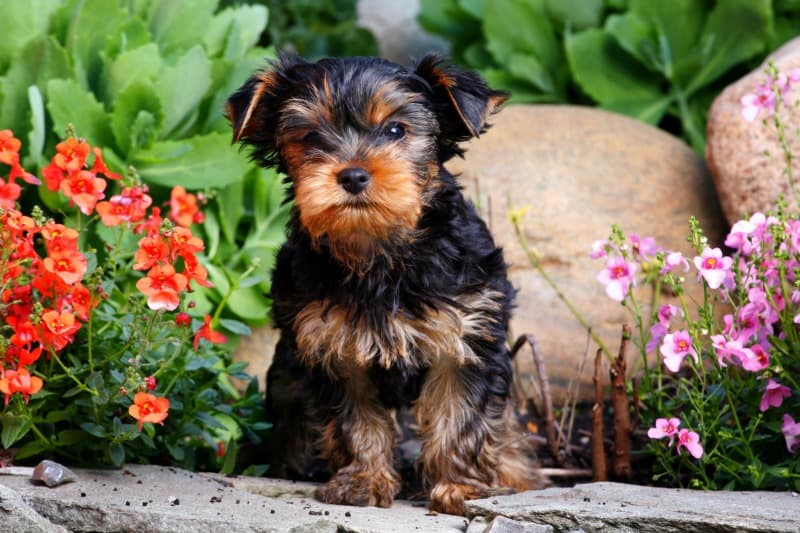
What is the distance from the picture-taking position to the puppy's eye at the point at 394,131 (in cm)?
426

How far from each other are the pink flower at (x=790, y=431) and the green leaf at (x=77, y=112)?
3.71 meters

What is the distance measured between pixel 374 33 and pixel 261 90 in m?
5.90

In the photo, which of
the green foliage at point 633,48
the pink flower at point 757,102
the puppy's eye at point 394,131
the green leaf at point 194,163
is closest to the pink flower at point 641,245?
the pink flower at point 757,102

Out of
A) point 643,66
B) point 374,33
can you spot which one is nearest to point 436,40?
point 374,33

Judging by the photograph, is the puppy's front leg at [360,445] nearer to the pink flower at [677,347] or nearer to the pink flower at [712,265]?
the pink flower at [677,347]

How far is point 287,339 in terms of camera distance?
4746 millimetres

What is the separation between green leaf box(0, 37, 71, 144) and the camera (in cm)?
597

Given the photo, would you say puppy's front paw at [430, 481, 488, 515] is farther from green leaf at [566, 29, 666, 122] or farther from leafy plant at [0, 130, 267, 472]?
green leaf at [566, 29, 666, 122]

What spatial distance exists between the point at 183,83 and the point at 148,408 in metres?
2.42

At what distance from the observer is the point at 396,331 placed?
4.39 metres

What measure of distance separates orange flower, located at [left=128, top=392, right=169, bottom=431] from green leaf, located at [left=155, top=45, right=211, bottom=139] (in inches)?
91.8

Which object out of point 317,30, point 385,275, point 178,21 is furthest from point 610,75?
point 385,275

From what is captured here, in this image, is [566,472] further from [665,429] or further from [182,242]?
[182,242]

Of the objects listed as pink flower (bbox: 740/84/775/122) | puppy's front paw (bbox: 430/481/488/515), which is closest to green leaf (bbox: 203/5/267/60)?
pink flower (bbox: 740/84/775/122)
